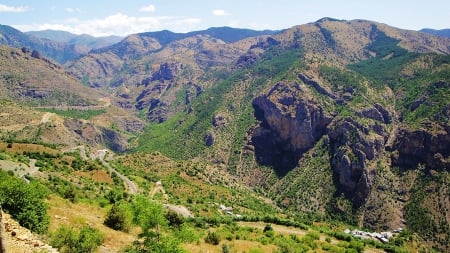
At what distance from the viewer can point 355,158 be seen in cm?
18700

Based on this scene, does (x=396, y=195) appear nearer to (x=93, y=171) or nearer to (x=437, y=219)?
(x=437, y=219)

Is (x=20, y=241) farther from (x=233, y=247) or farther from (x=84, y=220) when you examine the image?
(x=233, y=247)

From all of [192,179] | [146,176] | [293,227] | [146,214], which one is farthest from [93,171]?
[146,214]

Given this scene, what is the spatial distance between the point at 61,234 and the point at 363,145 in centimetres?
16646

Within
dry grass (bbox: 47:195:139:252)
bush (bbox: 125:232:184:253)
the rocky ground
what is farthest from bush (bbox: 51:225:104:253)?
the rocky ground

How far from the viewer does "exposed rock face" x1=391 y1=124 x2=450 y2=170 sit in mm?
172500

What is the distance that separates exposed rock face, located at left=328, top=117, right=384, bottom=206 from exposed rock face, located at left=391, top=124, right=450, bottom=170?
879 cm

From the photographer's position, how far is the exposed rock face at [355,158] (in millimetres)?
180000

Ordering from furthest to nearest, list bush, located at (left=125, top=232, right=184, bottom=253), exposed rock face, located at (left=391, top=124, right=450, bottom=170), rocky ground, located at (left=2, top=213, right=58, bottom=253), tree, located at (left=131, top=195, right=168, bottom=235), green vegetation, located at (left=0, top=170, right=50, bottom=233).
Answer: exposed rock face, located at (left=391, top=124, right=450, bottom=170)
tree, located at (left=131, top=195, right=168, bottom=235)
green vegetation, located at (left=0, top=170, right=50, bottom=233)
bush, located at (left=125, top=232, right=184, bottom=253)
rocky ground, located at (left=2, top=213, right=58, bottom=253)

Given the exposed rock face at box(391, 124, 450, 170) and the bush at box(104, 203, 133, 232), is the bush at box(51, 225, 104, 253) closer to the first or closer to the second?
the bush at box(104, 203, 133, 232)

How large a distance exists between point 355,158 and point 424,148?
27.5 m

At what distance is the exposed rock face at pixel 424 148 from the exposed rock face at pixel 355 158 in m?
8.79

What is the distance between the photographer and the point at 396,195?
17188 centimetres

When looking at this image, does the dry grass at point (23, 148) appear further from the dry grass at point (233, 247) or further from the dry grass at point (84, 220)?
the dry grass at point (233, 247)
